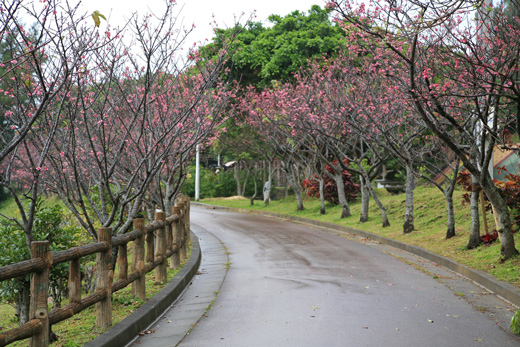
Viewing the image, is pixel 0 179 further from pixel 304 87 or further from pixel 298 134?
pixel 298 134

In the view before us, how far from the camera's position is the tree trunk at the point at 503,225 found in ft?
36.7

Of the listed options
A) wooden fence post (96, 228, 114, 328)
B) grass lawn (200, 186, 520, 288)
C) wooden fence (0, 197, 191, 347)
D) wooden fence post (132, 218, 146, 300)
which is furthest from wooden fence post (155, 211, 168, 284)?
grass lawn (200, 186, 520, 288)

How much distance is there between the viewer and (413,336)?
638cm

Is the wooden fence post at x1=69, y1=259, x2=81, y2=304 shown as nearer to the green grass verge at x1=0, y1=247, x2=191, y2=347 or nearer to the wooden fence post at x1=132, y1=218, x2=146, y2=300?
the green grass verge at x1=0, y1=247, x2=191, y2=347

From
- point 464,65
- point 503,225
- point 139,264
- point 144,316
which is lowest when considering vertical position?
point 144,316

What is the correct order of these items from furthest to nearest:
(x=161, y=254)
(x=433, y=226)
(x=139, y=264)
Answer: (x=433, y=226) < (x=161, y=254) < (x=139, y=264)

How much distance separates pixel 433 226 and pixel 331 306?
39.3 feet

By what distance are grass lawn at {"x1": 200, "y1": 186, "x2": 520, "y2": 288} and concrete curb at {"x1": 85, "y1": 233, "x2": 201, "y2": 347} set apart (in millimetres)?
5606

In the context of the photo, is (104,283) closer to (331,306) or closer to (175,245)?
(331,306)

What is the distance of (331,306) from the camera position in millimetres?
7980

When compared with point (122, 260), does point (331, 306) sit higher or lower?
lower

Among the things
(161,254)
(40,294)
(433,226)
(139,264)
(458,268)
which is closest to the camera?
(40,294)

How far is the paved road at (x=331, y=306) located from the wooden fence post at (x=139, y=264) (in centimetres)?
52

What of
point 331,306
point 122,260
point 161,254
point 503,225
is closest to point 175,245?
point 161,254
